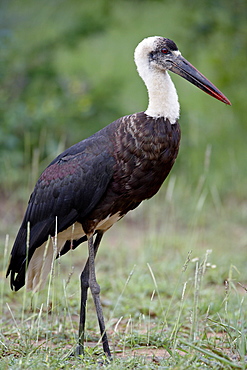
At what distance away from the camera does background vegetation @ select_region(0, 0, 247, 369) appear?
5156mm

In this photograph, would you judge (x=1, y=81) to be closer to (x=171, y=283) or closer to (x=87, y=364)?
(x=171, y=283)

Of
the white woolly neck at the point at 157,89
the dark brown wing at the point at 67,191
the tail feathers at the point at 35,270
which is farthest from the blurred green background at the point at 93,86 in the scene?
the white woolly neck at the point at 157,89

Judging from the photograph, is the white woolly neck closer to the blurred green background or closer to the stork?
the stork

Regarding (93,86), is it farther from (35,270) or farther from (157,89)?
(157,89)

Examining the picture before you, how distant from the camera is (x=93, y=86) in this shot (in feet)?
28.3

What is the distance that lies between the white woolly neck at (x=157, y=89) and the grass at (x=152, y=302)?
0.84m

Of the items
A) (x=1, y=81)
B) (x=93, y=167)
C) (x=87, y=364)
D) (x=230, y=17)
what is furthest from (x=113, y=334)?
(x=230, y=17)

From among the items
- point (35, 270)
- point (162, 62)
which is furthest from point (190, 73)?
point (35, 270)

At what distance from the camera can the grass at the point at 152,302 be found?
3.17 m

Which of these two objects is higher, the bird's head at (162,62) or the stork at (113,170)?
the bird's head at (162,62)

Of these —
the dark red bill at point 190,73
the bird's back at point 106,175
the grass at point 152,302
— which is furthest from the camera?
the dark red bill at point 190,73

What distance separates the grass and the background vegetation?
0.8 inches

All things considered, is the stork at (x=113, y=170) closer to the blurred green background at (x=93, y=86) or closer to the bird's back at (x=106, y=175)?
the bird's back at (x=106, y=175)

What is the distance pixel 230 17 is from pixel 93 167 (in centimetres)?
535
